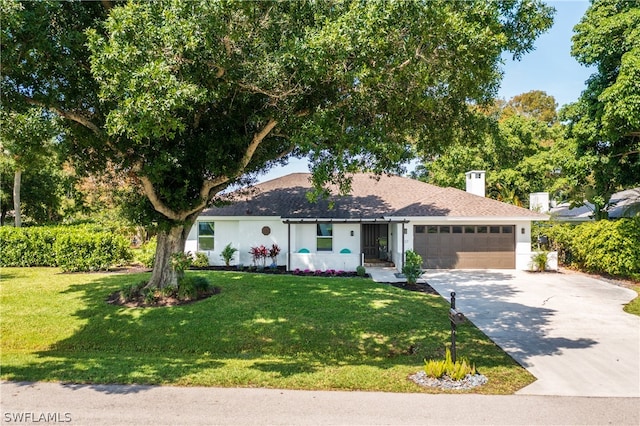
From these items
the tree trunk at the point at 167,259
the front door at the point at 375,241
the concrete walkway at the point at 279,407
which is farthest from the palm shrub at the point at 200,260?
the concrete walkway at the point at 279,407

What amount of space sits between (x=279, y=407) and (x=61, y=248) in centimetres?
1569

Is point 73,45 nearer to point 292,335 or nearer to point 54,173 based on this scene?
point 292,335

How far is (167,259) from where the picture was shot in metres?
11.8

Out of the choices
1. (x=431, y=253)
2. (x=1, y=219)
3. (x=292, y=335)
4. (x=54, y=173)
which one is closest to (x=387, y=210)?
(x=431, y=253)

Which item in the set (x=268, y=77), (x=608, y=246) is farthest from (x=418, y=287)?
(x=268, y=77)

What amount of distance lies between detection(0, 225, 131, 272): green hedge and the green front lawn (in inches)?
120

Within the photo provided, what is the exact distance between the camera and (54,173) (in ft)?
90.7

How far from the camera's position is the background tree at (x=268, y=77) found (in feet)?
21.0

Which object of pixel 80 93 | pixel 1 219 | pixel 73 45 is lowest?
pixel 1 219

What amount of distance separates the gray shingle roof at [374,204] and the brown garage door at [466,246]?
831mm

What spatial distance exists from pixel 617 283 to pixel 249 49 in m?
16.8

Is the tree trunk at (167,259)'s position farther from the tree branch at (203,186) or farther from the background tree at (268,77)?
the background tree at (268,77)

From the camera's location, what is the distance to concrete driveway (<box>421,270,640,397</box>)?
6.69 m

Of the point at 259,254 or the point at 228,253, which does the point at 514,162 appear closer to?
the point at 259,254
